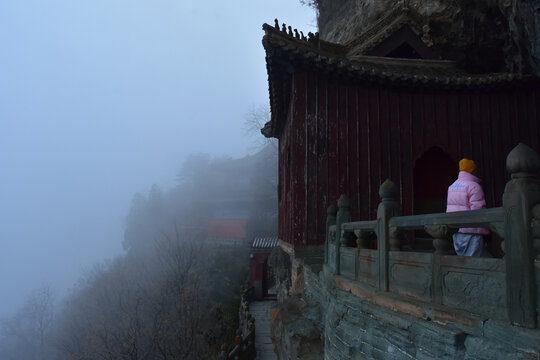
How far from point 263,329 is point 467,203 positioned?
46.2 ft

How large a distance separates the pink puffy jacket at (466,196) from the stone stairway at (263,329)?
1186 cm

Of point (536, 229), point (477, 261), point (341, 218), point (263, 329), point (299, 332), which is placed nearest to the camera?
point (536, 229)

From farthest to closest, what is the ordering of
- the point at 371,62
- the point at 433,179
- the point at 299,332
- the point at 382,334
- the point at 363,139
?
the point at 371,62, the point at 433,179, the point at 363,139, the point at 299,332, the point at 382,334

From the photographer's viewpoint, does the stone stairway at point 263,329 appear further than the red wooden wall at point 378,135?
Yes

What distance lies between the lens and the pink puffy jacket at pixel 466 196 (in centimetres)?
343

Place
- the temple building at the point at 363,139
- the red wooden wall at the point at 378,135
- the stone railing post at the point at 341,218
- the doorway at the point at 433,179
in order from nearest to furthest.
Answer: the stone railing post at the point at 341,218 < the temple building at the point at 363,139 < the red wooden wall at the point at 378,135 < the doorway at the point at 433,179

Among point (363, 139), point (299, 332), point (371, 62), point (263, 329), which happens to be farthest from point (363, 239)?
point (263, 329)

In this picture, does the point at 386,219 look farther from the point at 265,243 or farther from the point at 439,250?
the point at 265,243

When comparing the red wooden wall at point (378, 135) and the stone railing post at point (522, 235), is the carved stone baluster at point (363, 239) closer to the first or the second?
the stone railing post at point (522, 235)

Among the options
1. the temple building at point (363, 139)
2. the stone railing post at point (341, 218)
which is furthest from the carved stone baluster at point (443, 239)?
the stone railing post at point (341, 218)

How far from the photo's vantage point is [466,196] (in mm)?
3465

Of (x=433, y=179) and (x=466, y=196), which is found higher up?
(x=433, y=179)

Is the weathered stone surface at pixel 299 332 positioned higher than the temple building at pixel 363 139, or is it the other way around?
the temple building at pixel 363 139

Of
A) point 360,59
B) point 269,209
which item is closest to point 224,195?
point 269,209
